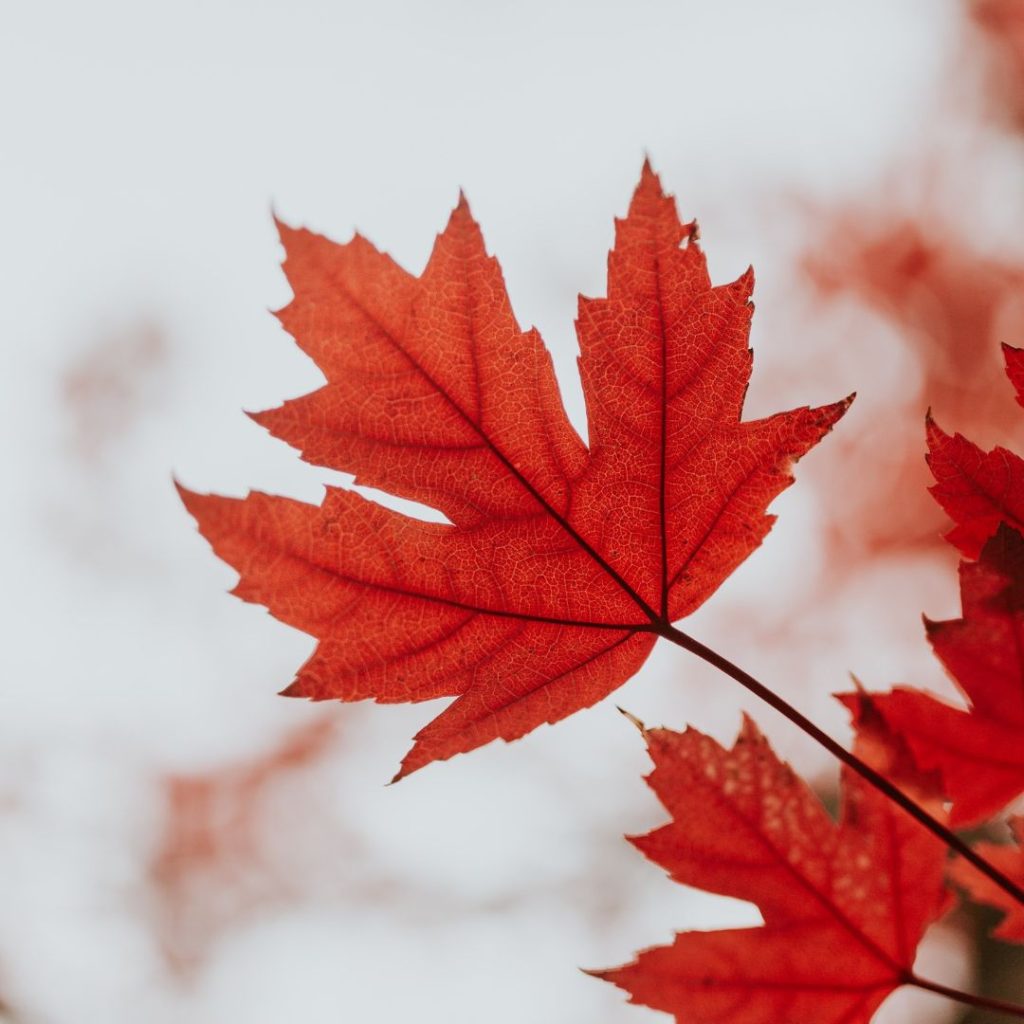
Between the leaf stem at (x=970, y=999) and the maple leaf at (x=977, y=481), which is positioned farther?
the maple leaf at (x=977, y=481)

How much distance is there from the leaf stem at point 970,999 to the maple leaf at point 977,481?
1.18 feet

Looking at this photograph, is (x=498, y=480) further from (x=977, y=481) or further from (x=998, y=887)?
(x=998, y=887)

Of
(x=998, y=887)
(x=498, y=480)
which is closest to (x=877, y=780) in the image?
(x=998, y=887)

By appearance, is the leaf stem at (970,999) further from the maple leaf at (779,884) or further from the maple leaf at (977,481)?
the maple leaf at (977,481)

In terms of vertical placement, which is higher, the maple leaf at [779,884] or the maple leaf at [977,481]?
the maple leaf at [977,481]

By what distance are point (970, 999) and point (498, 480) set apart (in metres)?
0.55

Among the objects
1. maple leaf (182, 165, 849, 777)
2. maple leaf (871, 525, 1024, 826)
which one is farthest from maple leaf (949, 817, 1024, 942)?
maple leaf (182, 165, 849, 777)

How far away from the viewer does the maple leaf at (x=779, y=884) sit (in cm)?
78

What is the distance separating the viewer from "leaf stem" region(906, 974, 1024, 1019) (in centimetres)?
69

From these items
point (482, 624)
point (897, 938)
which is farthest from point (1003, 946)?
point (482, 624)

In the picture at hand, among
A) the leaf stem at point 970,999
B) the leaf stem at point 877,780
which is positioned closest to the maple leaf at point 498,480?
the leaf stem at point 877,780

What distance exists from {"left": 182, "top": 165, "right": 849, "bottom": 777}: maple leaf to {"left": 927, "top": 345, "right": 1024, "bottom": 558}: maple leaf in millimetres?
119

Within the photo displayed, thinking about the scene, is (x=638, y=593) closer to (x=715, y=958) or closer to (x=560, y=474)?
(x=560, y=474)

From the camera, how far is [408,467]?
805mm
